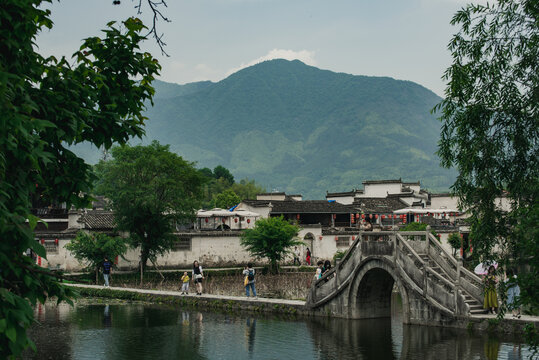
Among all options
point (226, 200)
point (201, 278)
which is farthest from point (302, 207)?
point (226, 200)

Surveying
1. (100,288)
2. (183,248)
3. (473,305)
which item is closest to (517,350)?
(473,305)

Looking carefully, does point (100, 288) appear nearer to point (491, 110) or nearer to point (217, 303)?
point (217, 303)

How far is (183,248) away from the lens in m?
48.3

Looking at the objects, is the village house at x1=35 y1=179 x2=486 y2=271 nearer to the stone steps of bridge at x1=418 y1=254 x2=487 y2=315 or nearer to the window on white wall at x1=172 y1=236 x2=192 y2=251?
the window on white wall at x1=172 y1=236 x2=192 y2=251

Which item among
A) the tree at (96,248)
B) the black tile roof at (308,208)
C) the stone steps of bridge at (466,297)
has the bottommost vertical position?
the stone steps of bridge at (466,297)

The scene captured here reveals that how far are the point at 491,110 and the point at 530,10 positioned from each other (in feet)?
7.09

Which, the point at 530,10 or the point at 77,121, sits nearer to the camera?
the point at 77,121

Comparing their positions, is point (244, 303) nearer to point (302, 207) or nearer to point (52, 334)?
point (52, 334)

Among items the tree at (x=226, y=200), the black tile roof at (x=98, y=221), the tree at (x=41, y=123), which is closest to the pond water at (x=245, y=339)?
the tree at (x=41, y=123)

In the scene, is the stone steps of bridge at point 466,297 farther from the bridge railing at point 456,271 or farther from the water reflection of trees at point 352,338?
the water reflection of trees at point 352,338

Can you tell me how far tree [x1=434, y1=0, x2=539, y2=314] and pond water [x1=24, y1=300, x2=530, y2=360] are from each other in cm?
451

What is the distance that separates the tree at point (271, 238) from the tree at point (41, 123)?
119 feet

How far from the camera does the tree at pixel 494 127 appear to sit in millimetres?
14047

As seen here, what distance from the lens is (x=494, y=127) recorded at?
49.2ft
